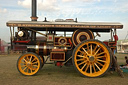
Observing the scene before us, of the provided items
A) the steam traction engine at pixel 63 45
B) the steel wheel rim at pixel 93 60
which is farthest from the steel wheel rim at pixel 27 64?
the steel wheel rim at pixel 93 60

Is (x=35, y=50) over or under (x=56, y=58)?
over

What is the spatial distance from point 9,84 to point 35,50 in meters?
2.37

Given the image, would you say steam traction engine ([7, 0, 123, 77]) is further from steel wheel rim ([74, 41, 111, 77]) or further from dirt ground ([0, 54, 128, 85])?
dirt ground ([0, 54, 128, 85])

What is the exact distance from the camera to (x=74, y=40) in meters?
6.74

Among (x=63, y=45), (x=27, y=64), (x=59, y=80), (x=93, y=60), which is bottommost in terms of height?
(x=59, y=80)

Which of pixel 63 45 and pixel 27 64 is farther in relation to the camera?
pixel 63 45

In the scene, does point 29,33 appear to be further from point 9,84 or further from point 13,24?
point 9,84

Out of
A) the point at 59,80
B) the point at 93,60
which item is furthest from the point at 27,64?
the point at 93,60

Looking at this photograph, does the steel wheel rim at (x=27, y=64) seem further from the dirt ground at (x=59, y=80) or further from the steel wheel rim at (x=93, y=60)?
the steel wheel rim at (x=93, y=60)

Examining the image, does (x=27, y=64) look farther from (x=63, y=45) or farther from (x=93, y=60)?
(x=93, y=60)

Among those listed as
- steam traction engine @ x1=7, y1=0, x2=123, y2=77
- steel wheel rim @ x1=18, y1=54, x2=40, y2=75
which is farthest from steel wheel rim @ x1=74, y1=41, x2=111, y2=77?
steel wheel rim @ x1=18, y1=54, x2=40, y2=75

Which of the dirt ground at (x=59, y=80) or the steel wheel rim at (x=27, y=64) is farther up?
the steel wheel rim at (x=27, y=64)

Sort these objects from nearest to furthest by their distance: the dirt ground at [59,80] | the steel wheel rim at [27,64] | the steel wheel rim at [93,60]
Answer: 1. the dirt ground at [59,80]
2. the steel wheel rim at [93,60]
3. the steel wheel rim at [27,64]

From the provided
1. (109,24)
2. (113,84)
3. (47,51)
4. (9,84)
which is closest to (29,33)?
(47,51)
